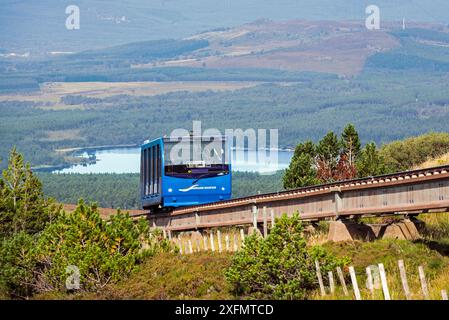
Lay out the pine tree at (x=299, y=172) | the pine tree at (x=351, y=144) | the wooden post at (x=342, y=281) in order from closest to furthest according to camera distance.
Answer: the wooden post at (x=342, y=281) < the pine tree at (x=299, y=172) < the pine tree at (x=351, y=144)

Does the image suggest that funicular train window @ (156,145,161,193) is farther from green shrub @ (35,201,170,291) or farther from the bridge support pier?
the bridge support pier

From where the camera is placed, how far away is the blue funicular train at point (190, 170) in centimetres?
5370

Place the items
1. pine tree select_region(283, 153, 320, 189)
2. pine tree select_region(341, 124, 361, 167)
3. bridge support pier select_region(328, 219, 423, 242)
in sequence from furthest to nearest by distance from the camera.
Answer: pine tree select_region(341, 124, 361, 167) → pine tree select_region(283, 153, 320, 189) → bridge support pier select_region(328, 219, 423, 242)

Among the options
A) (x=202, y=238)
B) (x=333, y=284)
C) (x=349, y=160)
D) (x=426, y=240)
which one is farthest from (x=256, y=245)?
(x=349, y=160)

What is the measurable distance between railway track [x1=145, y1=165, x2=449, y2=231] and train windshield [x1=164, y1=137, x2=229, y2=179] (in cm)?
280

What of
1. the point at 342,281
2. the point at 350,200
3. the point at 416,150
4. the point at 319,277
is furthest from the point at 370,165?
the point at 342,281

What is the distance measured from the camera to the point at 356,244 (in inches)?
1467

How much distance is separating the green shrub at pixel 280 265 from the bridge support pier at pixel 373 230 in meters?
5.03

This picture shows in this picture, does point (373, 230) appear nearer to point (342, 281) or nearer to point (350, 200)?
point (350, 200)

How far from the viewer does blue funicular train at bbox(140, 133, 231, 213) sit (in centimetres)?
5370

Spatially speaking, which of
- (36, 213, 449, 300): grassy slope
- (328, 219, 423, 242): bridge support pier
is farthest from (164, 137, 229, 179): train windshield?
(328, 219, 423, 242): bridge support pier

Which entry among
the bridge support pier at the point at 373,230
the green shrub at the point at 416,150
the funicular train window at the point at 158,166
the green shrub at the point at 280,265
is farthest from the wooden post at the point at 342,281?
the green shrub at the point at 416,150

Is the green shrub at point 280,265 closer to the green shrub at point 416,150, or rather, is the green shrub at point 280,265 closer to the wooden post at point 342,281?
the wooden post at point 342,281
